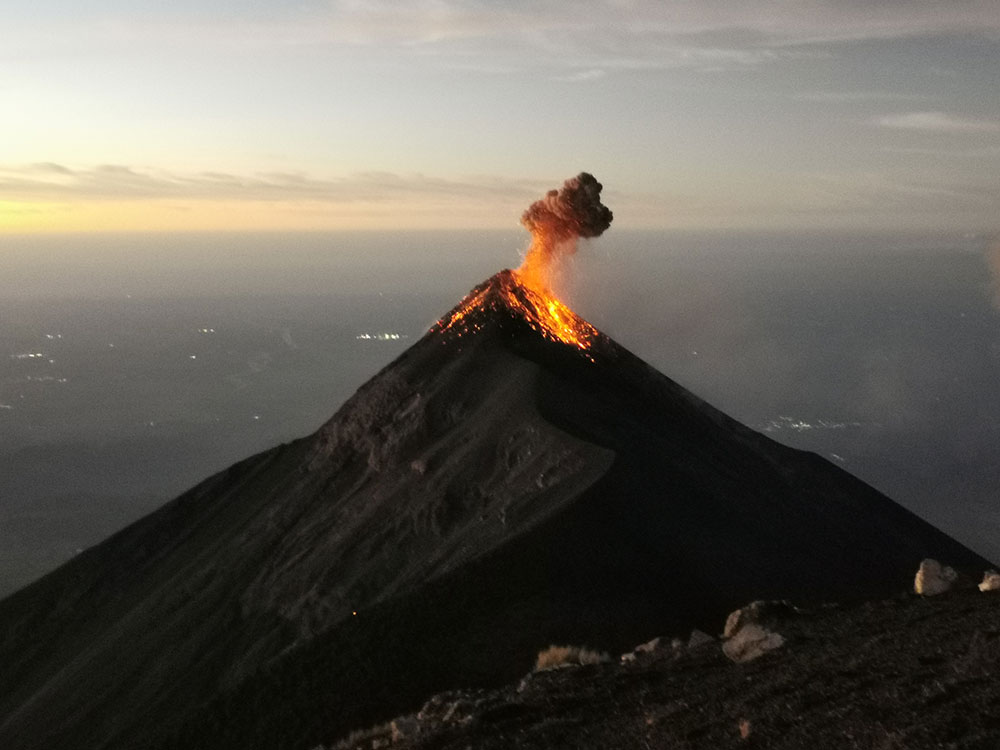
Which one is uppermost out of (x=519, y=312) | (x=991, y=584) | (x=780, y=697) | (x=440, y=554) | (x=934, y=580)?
(x=519, y=312)

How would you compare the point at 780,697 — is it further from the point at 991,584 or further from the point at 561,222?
the point at 561,222

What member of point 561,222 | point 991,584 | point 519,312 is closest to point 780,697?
point 991,584

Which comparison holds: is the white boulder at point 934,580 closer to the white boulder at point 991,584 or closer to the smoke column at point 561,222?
the white boulder at point 991,584

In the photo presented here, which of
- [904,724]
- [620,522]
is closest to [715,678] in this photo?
[904,724]

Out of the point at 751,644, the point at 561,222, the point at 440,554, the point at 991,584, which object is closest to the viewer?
the point at 751,644

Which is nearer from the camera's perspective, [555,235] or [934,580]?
[934,580]

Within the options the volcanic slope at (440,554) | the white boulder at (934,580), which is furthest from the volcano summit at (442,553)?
the white boulder at (934,580)

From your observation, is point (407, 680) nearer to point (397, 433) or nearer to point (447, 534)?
point (447, 534)

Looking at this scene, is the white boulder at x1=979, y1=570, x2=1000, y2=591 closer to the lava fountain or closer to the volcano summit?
the volcano summit

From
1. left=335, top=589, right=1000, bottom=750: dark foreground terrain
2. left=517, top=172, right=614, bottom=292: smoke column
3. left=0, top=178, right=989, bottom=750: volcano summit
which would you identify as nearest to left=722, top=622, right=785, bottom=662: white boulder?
left=335, top=589, right=1000, bottom=750: dark foreground terrain
